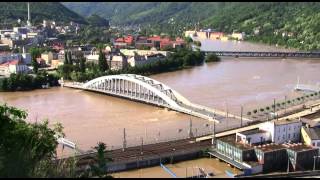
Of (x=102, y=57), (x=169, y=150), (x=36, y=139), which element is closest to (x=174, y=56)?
(x=102, y=57)

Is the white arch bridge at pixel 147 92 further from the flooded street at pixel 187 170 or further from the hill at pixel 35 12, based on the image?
the hill at pixel 35 12

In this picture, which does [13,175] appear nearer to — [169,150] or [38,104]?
[169,150]

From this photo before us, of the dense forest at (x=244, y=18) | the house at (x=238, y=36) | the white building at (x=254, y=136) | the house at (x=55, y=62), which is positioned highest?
the dense forest at (x=244, y=18)

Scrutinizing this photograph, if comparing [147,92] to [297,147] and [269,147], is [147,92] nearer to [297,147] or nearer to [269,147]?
[269,147]

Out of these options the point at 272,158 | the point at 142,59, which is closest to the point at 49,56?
the point at 142,59

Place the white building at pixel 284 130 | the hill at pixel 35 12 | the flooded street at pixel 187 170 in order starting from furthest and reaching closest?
the hill at pixel 35 12 < the white building at pixel 284 130 < the flooded street at pixel 187 170

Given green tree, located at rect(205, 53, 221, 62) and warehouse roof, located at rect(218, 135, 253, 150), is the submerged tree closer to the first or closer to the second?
warehouse roof, located at rect(218, 135, 253, 150)

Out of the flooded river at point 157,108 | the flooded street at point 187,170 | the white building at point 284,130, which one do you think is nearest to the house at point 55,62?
the flooded river at point 157,108

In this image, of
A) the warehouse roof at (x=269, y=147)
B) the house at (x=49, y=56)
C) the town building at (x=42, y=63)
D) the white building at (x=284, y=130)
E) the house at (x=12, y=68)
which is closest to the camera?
the warehouse roof at (x=269, y=147)
